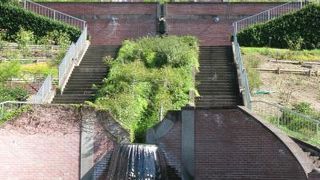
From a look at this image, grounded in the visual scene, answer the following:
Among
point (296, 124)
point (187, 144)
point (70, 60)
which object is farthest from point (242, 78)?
point (70, 60)

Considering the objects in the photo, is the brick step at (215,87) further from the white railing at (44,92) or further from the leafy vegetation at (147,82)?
the white railing at (44,92)

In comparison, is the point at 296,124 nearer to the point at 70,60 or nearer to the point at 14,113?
the point at 14,113

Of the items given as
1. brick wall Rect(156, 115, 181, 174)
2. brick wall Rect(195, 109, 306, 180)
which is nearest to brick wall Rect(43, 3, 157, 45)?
brick wall Rect(156, 115, 181, 174)

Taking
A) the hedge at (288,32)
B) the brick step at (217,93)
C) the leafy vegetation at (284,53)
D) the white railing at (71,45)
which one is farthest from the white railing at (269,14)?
the brick step at (217,93)

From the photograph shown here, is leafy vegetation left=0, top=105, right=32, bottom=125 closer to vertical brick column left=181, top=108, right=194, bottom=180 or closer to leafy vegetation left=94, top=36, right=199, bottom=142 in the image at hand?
leafy vegetation left=94, top=36, right=199, bottom=142

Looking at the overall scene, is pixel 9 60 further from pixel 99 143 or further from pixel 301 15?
pixel 301 15

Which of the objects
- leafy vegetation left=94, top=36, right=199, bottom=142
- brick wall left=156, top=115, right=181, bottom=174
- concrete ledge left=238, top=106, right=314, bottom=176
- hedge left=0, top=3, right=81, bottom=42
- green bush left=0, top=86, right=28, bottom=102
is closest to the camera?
concrete ledge left=238, top=106, right=314, bottom=176
